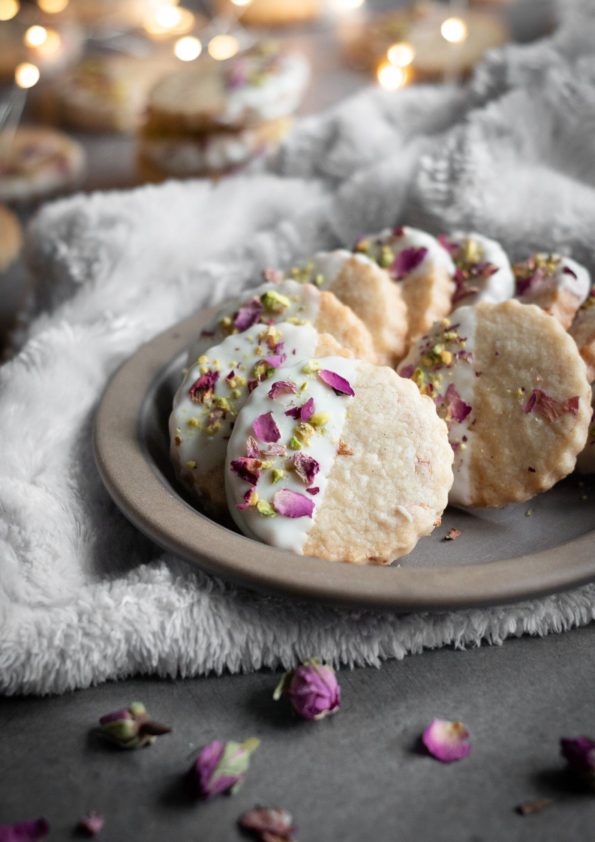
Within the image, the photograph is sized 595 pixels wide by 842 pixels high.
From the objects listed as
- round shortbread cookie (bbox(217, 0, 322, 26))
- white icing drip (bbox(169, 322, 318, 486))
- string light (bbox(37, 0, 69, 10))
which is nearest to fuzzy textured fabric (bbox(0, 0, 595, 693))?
white icing drip (bbox(169, 322, 318, 486))

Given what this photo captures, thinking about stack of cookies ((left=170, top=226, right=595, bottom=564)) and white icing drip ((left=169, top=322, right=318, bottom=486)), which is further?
white icing drip ((left=169, top=322, right=318, bottom=486))

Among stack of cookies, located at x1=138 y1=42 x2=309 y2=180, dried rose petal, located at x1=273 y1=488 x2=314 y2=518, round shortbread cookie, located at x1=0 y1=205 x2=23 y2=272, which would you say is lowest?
round shortbread cookie, located at x1=0 y1=205 x2=23 y2=272

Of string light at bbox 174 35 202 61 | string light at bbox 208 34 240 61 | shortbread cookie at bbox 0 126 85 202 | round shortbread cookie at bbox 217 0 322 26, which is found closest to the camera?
shortbread cookie at bbox 0 126 85 202

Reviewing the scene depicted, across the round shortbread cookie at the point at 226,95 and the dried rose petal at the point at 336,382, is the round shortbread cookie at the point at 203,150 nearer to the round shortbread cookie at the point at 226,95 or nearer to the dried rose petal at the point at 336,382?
the round shortbread cookie at the point at 226,95

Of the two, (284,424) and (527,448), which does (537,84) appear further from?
(284,424)

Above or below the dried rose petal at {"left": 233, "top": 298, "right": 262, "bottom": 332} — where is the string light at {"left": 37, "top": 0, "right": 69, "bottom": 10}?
below

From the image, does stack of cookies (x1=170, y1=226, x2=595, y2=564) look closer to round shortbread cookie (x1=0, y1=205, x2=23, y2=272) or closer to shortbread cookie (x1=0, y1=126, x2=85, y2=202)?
round shortbread cookie (x1=0, y1=205, x2=23, y2=272)

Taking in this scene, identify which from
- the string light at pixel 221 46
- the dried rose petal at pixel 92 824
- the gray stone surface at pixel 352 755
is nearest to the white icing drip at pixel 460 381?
the gray stone surface at pixel 352 755
